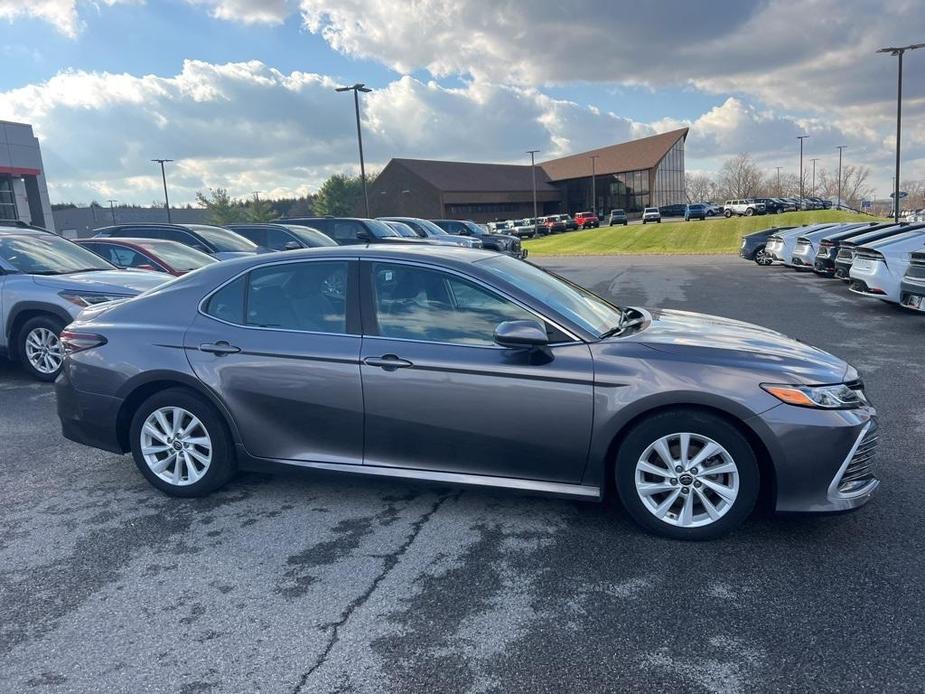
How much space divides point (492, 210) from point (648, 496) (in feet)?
260

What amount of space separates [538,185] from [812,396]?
87.6 metres

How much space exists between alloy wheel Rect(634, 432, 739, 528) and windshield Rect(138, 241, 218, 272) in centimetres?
837

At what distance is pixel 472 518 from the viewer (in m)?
3.95

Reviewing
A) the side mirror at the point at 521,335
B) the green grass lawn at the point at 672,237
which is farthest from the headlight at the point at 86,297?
the green grass lawn at the point at 672,237

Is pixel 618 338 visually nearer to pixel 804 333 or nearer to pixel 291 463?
pixel 291 463

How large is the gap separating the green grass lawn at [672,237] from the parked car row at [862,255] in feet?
56.7

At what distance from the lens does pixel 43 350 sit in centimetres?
765

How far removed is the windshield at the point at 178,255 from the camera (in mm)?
10227

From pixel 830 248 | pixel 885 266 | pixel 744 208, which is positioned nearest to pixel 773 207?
pixel 744 208

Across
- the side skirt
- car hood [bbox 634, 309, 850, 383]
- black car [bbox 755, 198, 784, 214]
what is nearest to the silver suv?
the side skirt

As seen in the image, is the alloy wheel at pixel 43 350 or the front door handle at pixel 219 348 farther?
the alloy wheel at pixel 43 350

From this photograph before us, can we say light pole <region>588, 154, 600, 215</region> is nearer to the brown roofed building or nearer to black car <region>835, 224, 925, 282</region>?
the brown roofed building

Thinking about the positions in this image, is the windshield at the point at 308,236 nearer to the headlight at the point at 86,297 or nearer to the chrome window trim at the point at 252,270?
the headlight at the point at 86,297

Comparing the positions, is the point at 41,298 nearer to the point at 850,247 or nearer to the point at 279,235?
the point at 279,235
